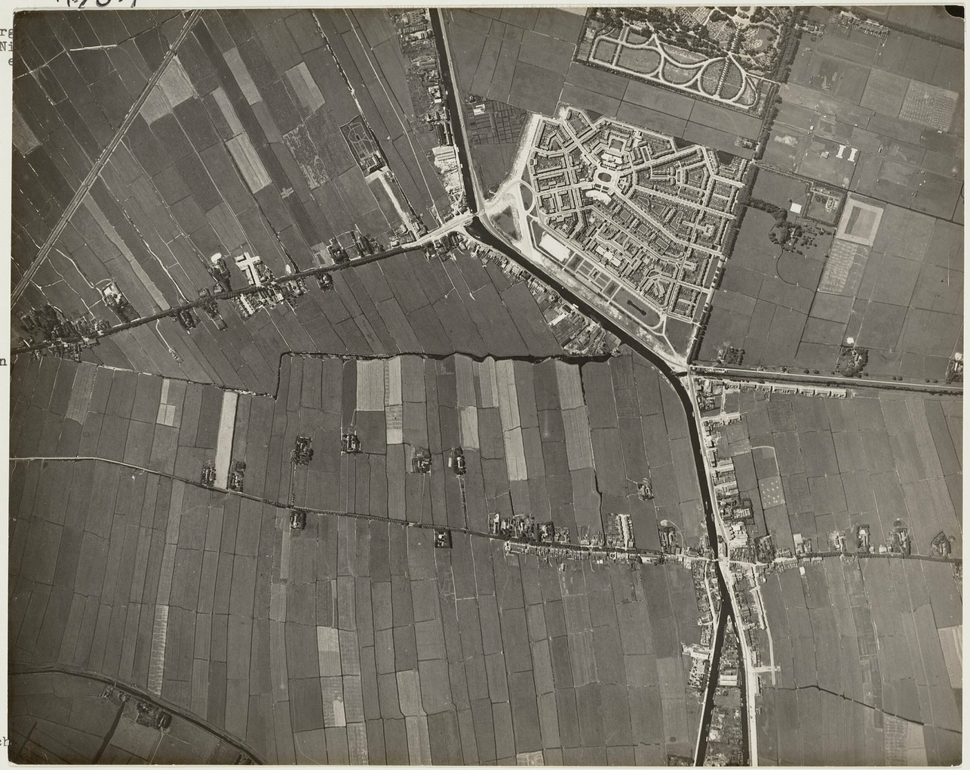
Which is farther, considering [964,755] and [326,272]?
[326,272]

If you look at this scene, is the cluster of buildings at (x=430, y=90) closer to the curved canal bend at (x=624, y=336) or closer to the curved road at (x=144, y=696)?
the curved canal bend at (x=624, y=336)

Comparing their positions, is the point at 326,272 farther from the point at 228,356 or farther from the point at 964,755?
the point at 964,755

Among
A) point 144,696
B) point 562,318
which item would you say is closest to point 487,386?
point 562,318

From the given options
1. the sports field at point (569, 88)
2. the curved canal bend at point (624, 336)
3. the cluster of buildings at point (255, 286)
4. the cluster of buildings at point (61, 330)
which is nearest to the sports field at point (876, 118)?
the sports field at point (569, 88)

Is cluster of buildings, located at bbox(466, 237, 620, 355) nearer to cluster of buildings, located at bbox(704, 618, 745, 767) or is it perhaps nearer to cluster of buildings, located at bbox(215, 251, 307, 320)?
cluster of buildings, located at bbox(215, 251, 307, 320)

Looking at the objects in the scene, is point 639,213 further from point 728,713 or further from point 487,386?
point 728,713

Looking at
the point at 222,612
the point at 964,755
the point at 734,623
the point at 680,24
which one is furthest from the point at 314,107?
the point at 964,755

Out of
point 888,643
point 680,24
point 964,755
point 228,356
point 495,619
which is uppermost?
point 680,24
